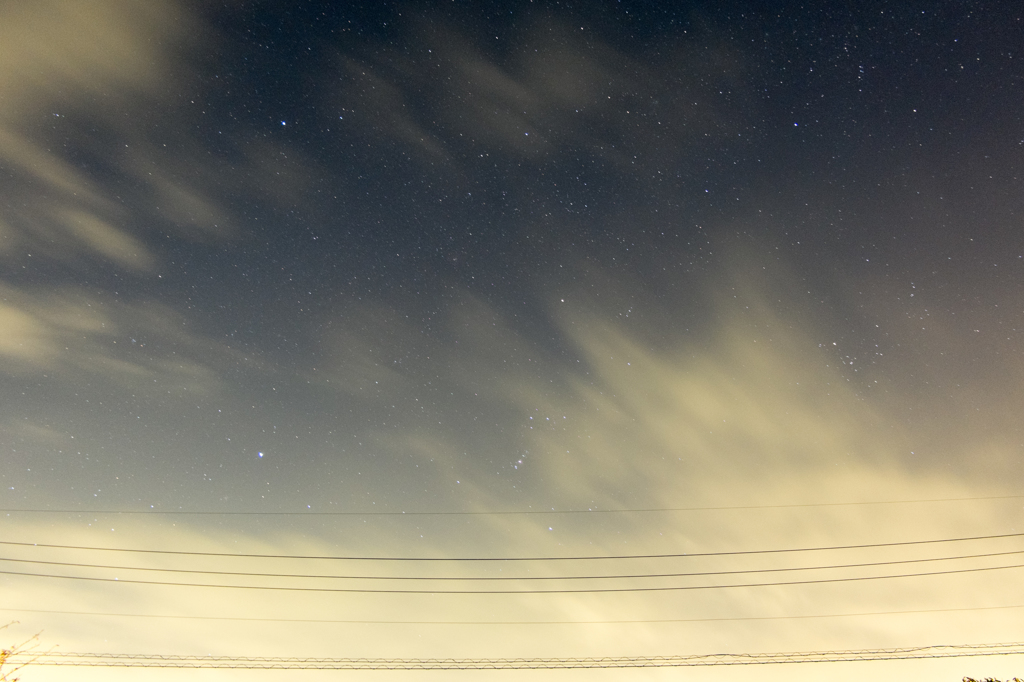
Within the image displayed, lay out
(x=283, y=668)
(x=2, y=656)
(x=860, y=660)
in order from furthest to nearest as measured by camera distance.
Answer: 1. (x=283, y=668)
2. (x=860, y=660)
3. (x=2, y=656)

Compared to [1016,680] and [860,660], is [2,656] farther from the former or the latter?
[1016,680]

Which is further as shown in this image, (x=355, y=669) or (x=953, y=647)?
(x=355, y=669)

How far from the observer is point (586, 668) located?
33.2 meters

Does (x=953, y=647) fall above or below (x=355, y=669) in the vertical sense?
above

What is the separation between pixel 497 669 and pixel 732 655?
1459cm

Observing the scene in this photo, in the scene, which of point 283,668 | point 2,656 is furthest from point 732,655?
point 2,656

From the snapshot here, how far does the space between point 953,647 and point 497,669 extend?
24.4 meters

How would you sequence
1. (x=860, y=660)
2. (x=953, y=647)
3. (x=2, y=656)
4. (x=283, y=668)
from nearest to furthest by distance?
(x=2, y=656) → (x=953, y=647) → (x=860, y=660) → (x=283, y=668)

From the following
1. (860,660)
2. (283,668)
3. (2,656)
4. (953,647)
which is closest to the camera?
(2,656)

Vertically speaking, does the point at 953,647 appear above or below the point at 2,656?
above

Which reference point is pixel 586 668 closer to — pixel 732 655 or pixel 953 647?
pixel 732 655

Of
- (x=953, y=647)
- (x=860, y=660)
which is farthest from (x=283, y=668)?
(x=953, y=647)

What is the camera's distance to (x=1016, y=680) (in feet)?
111

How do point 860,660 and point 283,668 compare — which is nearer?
point 860,660
